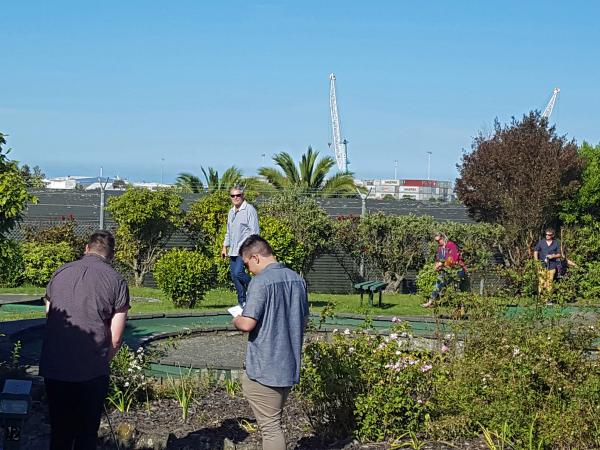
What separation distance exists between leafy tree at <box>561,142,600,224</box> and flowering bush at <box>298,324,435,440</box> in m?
15.2

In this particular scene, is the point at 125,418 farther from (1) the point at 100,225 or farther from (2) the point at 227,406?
(1) the point at 100,225

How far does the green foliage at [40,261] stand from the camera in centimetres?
1956

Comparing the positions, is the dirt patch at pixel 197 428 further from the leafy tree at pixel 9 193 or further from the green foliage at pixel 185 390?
the leafy tree at pixel 9 193

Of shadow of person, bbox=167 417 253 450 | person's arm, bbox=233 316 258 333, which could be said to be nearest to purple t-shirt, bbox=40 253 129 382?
person's arm, bbox=233 316 258 333

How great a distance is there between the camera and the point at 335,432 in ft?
23.2

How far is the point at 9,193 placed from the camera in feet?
27.1

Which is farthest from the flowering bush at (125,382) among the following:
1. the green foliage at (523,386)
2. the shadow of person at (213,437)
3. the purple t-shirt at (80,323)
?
the green foliage at (523,386)

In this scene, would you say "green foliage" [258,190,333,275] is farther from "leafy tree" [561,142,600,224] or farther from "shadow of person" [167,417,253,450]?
"shadow of person" [167,417,253,450]

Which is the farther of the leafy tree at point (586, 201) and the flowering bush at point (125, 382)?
the leafy tree at point (586, 201)

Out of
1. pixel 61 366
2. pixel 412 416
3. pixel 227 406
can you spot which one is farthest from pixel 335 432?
pixel 61 366

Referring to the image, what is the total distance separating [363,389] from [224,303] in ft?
32.2

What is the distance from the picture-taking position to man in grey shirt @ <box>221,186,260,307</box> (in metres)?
11.7

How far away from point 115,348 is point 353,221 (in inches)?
628

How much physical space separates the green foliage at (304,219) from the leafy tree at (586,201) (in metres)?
5.45
